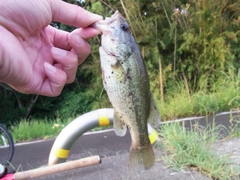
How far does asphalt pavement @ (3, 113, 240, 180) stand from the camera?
9.93 ft

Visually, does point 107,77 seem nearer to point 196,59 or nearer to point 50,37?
point 50,37

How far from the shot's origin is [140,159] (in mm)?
1520

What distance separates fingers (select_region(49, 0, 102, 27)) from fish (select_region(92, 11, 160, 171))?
5cm

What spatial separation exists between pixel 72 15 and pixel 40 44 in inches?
13.2

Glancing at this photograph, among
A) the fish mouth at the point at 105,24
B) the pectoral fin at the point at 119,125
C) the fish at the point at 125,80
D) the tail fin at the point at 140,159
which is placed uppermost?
the fish mouth at the point at 105,24

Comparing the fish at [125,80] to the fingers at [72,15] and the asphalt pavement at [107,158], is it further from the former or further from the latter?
the asphalt pavement at [107,158]

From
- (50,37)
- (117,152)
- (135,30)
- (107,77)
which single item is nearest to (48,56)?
(50,37)

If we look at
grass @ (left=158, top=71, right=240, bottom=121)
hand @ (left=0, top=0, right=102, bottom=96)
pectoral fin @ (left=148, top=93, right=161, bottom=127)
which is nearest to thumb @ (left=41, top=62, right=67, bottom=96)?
hand @ (left=0, top=0, right=102, bottom=96)

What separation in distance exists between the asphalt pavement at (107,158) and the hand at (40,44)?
164 cm

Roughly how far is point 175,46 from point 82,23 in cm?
604

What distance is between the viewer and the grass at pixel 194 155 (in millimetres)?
2898

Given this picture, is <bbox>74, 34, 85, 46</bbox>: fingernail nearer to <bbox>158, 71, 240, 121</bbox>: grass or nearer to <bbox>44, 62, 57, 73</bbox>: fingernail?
<bbox>44, 62, 57, 73</bbox>: fingernail

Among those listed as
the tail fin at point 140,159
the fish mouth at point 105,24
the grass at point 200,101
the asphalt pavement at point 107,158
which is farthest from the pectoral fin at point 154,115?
the grass at point 200,101

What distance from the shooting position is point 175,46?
7.31 meters
